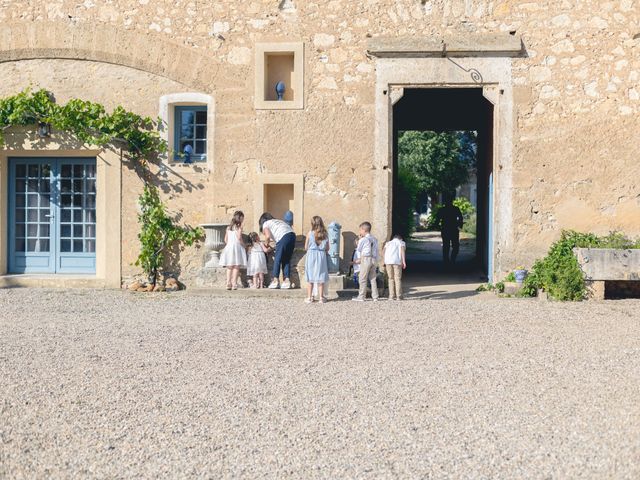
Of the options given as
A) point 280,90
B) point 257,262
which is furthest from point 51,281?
point 280,90

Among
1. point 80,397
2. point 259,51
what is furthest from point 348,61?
point 80,397

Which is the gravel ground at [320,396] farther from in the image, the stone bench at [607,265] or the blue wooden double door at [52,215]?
the blue wooden double door at [52,215]

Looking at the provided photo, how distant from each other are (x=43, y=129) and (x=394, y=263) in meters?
5.71

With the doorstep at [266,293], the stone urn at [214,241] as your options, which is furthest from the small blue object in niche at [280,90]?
the doorstep at [266,293]

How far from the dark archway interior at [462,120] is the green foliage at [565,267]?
2.25 metres

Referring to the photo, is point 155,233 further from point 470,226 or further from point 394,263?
point 470,226

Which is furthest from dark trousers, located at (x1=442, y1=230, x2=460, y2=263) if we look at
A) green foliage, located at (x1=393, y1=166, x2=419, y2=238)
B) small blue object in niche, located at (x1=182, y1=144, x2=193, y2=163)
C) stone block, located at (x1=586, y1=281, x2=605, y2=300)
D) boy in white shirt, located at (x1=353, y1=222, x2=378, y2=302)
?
small blue object in niche, located at (x1=182, y1=144, x2=193, y2=163)

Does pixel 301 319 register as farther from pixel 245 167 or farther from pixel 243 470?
pixel 243 470

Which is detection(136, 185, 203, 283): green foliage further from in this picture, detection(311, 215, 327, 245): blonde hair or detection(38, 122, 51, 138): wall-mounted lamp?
detection(311, 215, 327, 245): blonde hair

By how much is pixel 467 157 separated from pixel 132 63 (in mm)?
24639

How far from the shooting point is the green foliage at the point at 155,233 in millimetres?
11711

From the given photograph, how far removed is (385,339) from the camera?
7.62 meters

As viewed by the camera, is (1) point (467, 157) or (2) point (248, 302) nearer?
(2) point (248, 302)

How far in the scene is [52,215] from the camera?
1250cm
